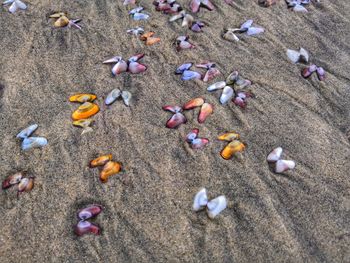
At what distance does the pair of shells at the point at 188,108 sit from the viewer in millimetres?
3199

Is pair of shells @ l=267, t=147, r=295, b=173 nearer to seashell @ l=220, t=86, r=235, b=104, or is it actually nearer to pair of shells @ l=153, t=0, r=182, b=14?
seashell @ l=220, t=86, r=235, b=104

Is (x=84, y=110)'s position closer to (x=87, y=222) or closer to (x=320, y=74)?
(x=87, y=222)

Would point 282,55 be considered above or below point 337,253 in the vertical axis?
above

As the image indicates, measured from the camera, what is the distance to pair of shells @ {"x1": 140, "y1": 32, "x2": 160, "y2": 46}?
12.9 ft

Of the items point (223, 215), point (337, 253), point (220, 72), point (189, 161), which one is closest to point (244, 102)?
point (220, 72)

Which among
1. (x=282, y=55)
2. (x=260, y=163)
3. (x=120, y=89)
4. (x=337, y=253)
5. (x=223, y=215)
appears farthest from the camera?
(x=282, y=55)

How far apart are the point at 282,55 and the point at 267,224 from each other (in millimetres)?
1810

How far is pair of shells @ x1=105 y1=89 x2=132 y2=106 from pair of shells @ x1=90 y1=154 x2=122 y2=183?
0.57 meters

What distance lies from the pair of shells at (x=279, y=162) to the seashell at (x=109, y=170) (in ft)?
3.64

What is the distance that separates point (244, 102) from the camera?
131 inches

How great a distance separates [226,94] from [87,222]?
1.54 meters

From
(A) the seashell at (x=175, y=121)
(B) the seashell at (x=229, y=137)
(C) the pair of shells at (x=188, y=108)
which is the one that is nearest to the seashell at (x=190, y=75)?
(C) the pair of shells at (x=188, y=108)

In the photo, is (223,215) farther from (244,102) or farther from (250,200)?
(244,102)

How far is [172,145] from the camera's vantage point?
3.09 metres
